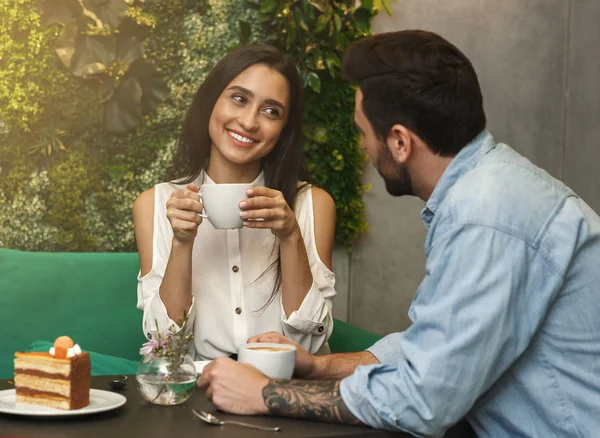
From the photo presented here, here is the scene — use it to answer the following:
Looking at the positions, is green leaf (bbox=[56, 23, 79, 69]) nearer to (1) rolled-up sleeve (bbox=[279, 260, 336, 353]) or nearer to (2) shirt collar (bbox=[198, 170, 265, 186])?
(2) shirt collar (bbox=[198, 170, 265, 186])

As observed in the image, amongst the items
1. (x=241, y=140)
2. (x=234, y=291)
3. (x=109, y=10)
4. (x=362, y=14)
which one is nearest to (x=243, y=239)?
(x=234, y=291)

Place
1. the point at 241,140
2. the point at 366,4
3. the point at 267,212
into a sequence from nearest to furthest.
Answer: the point at 267,212 < the point at 241,140 < the point at 366,4

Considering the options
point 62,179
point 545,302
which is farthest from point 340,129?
point 545,302

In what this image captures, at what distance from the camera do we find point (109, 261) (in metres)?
2.90

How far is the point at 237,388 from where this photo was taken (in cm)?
134

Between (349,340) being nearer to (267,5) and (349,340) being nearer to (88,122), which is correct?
(88,122)

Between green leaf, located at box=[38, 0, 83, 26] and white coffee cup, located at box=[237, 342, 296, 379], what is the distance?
7.11ft

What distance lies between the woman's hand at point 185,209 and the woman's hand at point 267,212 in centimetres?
13

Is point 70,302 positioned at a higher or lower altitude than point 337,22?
lower

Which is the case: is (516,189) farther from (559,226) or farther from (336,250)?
(336,250)

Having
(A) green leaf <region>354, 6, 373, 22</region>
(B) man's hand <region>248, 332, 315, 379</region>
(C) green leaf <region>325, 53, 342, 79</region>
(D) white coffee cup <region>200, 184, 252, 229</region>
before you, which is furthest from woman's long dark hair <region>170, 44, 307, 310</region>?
(A) green leaf <region>354, 6, 373, 22</region>

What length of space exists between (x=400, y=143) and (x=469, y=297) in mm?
379

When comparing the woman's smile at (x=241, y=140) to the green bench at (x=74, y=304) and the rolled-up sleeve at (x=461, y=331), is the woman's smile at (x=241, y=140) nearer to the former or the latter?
the green bench at (x=74, y=304)

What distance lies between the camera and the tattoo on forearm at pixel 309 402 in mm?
1300
